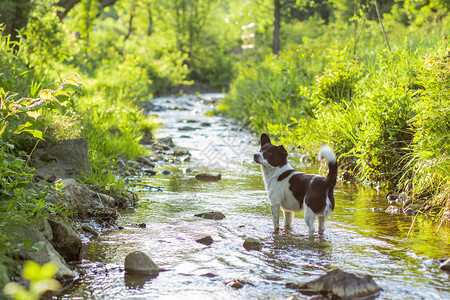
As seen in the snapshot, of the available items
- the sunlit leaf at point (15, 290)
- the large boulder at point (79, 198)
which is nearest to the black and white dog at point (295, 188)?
the large boulder at point (79, 198)

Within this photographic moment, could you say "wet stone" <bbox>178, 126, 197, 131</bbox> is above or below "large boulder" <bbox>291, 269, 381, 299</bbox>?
above

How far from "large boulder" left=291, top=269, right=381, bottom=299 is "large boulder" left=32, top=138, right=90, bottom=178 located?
3.92 metres

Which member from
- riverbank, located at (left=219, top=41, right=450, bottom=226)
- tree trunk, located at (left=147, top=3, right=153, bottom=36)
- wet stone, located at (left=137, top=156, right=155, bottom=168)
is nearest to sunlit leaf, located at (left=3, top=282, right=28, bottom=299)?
riverbank, located at (left=219, top=41, right=450, bottom=226)

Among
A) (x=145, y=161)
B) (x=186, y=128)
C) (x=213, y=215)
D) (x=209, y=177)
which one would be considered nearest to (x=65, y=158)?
(x=213, y=215)

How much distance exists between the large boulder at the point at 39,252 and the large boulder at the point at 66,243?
286mm

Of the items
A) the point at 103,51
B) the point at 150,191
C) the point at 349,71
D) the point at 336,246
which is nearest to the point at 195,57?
the point at 103,51

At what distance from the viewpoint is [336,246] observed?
15.6 feet

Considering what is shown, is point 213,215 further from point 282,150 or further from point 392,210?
point 392,210

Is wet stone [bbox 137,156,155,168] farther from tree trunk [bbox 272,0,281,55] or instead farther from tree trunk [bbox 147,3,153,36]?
tree trunk [bbox 147,3,153,36]

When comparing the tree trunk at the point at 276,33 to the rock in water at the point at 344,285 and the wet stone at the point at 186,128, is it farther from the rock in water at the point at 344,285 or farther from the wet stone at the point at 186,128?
the rock in water at the point at 344,285

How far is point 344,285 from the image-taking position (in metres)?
3.43

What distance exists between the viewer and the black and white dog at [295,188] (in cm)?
470

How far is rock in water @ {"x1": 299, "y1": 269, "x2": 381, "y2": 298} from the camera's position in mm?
3416

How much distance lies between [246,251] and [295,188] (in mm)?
920
